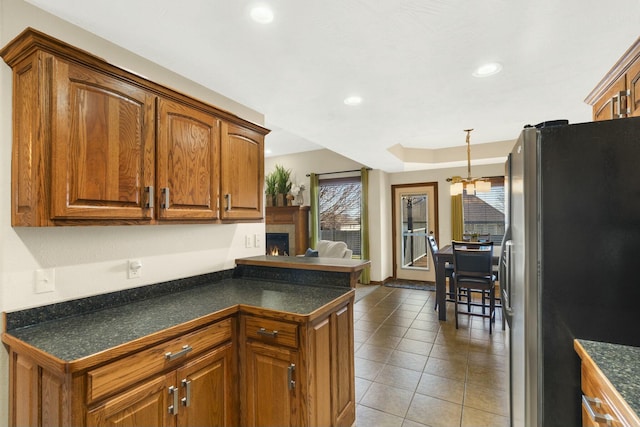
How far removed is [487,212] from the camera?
222 inches

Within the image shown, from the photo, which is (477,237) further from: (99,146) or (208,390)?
(99,146)

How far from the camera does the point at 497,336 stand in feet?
11.2

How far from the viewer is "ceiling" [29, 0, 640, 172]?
1519 mm

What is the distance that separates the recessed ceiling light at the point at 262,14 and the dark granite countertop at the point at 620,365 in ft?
6.72

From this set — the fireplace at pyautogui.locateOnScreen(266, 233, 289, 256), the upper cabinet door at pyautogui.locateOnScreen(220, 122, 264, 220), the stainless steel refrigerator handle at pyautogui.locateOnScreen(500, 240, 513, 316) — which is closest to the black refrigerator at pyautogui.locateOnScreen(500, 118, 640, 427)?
the stainless steel refrigerator handle at pyautogui.locateOnScreen(500, 240, 513, 316)

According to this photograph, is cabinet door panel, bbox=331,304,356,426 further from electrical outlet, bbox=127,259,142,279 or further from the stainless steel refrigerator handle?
electrical outlet, bbox=127,259,142,279

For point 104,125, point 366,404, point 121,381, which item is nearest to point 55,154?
point 104,125

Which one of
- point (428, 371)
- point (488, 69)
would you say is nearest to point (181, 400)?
point (428, 371)

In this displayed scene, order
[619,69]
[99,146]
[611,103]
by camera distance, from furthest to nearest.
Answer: [611,103]
[619,69]
[99,146]

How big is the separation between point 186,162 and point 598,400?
7.23 ft

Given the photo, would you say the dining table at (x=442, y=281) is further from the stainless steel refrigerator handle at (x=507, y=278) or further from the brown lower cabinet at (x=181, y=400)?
the brown lower cabinet at (x=181, y=400)

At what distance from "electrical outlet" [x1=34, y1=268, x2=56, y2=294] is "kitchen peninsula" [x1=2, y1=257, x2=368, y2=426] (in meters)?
0.09

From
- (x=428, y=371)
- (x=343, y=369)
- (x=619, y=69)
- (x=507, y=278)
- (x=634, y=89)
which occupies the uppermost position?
(x=619, y=69)

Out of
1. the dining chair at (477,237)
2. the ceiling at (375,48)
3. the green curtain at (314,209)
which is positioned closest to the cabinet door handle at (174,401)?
the ceiling at (375,48)
